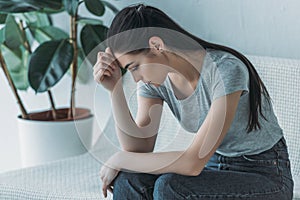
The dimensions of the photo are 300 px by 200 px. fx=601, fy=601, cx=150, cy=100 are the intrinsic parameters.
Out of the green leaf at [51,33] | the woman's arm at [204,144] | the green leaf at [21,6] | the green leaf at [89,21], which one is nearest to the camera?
the woman's arm at [204,144]

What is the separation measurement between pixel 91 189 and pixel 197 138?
0.49m

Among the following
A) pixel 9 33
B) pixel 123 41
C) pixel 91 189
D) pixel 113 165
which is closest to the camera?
pixel 123 41

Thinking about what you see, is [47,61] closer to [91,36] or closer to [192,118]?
[91,36]

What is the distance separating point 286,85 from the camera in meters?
1.79

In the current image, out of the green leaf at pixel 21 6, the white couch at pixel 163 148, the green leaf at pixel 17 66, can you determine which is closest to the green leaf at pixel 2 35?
the green leaf at pixel 17 66

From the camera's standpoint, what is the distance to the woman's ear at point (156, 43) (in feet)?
4.24

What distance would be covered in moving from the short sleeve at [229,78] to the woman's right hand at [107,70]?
233 millimetres

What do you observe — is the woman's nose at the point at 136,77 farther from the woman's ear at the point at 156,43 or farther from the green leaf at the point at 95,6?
the green leaf at the point at 95,6

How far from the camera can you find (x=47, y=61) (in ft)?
7.00

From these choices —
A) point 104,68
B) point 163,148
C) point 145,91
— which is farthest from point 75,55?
point 104,68

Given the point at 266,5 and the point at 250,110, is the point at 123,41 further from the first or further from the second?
the point at 266,5

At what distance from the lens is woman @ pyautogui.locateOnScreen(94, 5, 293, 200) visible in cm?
129

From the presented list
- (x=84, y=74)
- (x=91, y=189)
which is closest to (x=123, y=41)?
(x=91, y=189)

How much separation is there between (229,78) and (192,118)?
21 cm
